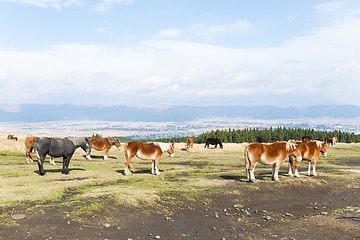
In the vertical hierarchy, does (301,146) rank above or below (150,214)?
above

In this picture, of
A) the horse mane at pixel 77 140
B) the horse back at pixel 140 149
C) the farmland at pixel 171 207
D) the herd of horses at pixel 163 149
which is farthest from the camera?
the horse mane at pixel 77 140

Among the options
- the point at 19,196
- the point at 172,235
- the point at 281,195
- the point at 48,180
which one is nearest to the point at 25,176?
the point at 48,180

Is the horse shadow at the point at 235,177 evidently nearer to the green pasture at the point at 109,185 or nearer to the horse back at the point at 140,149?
the green pasture at the point at 109,185

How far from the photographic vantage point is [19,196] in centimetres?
1276

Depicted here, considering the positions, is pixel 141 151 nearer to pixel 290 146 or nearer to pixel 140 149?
pixel 140 149

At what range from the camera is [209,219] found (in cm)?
1173

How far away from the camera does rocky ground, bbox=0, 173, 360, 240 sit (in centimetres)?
971

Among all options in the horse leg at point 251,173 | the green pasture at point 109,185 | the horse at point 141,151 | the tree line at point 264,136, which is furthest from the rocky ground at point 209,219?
the tree line at point 264,136

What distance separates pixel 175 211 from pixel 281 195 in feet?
25.1

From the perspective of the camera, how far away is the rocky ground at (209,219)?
971 cm

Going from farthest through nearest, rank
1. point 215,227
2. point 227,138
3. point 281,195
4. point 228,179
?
point 227,138, point 228,179, point 281,195, point 215,227

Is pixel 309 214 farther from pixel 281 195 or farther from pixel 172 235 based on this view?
pixel 172 235

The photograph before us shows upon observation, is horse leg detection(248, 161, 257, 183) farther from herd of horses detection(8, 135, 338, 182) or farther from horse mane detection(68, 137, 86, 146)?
horse mane detection(68, 137, 86, 146)

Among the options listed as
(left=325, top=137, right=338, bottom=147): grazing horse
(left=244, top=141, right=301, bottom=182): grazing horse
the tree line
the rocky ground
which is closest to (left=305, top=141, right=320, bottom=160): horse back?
(left=244, top=141, right=301, bottom=182): grazing horse
